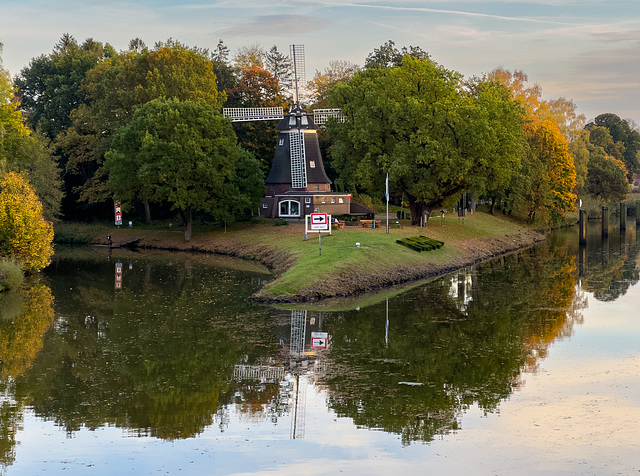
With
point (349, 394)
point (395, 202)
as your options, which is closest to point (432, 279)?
point (349, 394)

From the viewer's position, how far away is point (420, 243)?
182 ft

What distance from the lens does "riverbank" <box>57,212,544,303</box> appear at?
137 ft

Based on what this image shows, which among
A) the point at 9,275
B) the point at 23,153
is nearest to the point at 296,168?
the point at 23,153

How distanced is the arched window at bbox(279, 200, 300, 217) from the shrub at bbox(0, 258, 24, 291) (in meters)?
36.3

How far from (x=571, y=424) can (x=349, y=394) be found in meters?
6.28

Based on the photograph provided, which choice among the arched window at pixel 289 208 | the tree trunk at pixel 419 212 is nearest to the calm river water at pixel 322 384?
the tree trunk at pixel 419 212

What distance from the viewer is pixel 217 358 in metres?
27.4

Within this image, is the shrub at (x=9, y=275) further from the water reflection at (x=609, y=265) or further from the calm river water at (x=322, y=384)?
the water reflection at (x=609, y=265)

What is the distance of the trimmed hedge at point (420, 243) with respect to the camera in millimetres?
54375

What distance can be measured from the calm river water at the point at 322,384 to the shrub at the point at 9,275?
60.2 inches

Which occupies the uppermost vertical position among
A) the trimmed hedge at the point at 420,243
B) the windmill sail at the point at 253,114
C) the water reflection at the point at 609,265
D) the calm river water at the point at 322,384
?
the windmill sail at the point at 253,114

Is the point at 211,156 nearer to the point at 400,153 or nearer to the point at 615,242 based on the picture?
the point at 400,153

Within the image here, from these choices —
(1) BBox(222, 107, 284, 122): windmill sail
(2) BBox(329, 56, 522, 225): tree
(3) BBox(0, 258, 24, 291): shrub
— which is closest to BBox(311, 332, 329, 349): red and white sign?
(3) BBox(0, 258, 24, 291): shrub

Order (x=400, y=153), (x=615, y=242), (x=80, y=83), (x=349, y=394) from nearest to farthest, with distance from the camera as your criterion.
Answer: (x=349, y=394)
(x=400, y=153)
(x=615, y=242)
(x=80, y=83)
